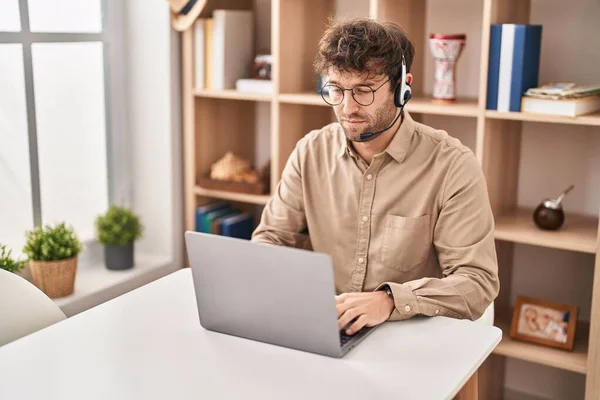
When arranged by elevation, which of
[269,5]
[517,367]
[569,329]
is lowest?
[517,367]

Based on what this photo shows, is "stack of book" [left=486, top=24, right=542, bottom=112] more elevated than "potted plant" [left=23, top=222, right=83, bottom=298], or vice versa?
"stack of book" [left=486, top=24, right=542, bottom=112]

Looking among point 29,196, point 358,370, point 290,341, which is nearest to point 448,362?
point 358,370

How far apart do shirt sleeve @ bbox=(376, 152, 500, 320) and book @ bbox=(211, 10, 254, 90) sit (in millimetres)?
1301

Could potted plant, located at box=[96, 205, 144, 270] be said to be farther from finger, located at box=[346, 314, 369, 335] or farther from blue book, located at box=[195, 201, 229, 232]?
finger, located at box=[346, 314, 369, 335]

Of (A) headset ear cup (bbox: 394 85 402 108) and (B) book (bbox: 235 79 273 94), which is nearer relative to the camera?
(A) headset ear cup (bbox: 394 85 402 108)

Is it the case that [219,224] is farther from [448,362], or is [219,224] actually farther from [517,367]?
[448,362]

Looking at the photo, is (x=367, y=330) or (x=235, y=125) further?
(x=235, y=125)

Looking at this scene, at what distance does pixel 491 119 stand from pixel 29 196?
1.62 metres

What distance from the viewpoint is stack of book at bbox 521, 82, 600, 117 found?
2.42 metres

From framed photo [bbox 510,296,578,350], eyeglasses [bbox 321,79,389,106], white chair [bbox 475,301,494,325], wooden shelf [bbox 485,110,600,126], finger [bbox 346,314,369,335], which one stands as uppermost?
eyeglasses [bbox 321,79,389,106]

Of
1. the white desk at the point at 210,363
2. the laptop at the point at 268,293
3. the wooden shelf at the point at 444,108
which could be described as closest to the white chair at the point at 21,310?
the white desk at the point at 210,363

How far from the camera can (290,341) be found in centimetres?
159

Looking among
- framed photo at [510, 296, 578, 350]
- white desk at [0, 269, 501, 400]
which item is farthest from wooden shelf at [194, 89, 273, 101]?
white desk at [0, 269, 501, 400]

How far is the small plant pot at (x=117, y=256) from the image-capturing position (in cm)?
299
